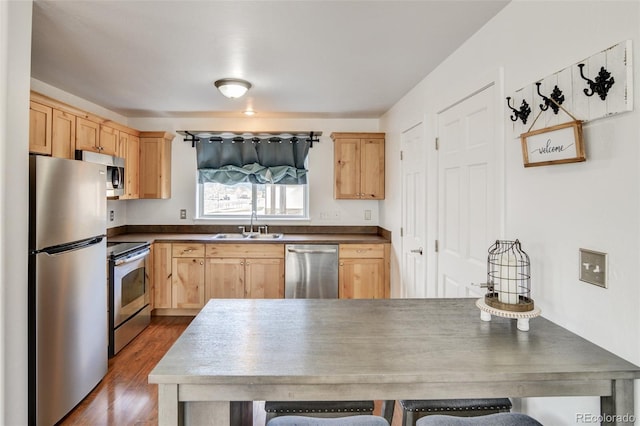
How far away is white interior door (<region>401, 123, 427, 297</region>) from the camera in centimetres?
285

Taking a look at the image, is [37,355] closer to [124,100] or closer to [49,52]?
[49,52]

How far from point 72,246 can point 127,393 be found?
1.11m

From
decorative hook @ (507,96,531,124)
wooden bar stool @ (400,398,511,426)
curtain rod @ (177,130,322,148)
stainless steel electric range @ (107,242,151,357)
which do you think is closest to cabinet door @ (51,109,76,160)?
stainless steel electric range @ (107,242,151,357)

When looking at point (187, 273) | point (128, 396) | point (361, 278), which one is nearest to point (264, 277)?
point (187, 273)

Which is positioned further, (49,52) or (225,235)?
(225,235)

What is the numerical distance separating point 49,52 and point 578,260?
3237 millimetres

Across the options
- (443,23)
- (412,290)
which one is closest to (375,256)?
(412,290)

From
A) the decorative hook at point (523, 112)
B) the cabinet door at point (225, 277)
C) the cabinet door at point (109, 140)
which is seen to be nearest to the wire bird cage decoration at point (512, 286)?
the decorative hook at point (523, 112)

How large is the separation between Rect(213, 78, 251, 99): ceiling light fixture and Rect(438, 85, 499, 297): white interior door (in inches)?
63.5

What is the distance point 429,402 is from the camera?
1.38 meters

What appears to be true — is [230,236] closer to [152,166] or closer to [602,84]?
[152,166]

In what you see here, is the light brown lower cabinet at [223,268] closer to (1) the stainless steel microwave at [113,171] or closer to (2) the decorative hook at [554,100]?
(1) the stainless steel microwave at [113,171]

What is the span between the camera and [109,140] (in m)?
3.41

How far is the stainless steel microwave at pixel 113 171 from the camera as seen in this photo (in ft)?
10.3
